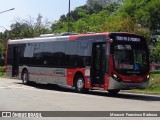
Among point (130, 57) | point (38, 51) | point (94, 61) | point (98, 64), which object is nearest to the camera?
point (130, 57)

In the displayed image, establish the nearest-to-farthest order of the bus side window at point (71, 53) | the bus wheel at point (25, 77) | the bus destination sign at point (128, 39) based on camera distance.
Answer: the bus destination sign at point (128, 39), the bus side window at point (71, 53), the bus wheel at point (25, 77)

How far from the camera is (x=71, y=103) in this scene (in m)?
17.2

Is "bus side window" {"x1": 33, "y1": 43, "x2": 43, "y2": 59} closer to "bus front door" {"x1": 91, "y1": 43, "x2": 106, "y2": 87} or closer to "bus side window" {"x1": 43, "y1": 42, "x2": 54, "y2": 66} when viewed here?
"bus side window" {"x1": 43, "y1": 42, "x2": 54, "y2": 66}

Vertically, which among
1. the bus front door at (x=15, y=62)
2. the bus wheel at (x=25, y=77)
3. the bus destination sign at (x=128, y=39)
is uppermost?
the bus destination sign at (x=128, y=39)

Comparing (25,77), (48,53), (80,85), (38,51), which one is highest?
(38,51)

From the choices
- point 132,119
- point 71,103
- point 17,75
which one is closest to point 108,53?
point 71,103

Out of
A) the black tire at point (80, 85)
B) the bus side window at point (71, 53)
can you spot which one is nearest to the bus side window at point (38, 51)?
the bus side window at point (71, 53)

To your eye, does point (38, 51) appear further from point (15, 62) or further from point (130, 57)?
point (130, 57)

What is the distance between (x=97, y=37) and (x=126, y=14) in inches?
1258

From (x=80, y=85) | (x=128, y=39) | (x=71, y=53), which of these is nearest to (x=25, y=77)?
(x=71, y=53)

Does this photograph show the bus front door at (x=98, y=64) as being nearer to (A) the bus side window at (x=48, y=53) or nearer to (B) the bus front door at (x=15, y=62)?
(A) the bus side window at (x=48, y=53)

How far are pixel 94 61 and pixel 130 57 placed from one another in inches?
76.2

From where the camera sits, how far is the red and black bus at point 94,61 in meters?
21.5

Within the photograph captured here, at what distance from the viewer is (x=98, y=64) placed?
22516mm
